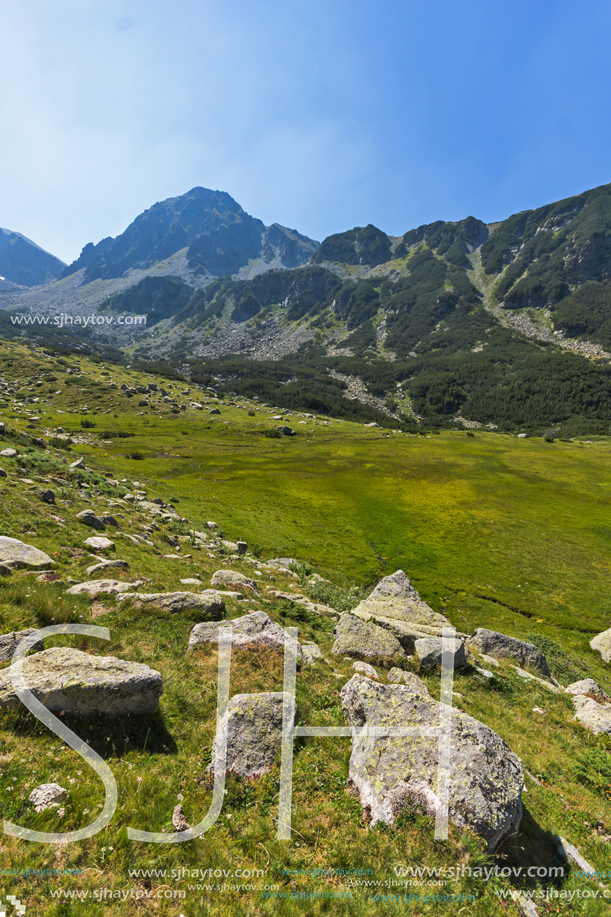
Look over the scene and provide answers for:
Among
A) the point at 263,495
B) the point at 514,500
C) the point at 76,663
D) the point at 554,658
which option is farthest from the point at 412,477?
the point at 76,663

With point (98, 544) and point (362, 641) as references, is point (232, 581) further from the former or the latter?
point (362, 641)

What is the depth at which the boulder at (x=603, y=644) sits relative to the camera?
24500mm

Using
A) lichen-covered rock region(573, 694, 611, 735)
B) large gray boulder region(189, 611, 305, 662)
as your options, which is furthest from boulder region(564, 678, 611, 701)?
large gray boulder region(189, 611, 305, 662)

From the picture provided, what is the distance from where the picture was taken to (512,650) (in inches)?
787

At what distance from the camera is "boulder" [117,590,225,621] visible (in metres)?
13.5

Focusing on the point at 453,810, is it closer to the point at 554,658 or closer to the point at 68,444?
the point at 554,658

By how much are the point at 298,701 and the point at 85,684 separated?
6.11 meters

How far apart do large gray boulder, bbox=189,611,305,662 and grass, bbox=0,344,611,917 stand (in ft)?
1.69

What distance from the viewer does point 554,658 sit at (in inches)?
914

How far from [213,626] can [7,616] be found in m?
6.41

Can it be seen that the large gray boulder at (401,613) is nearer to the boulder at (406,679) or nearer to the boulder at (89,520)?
the boulder at (406,679)

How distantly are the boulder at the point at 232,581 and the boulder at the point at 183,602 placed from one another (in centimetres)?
466

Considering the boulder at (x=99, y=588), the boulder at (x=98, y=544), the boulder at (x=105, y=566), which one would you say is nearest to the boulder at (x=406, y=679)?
the boulder at (x=99, y=588)

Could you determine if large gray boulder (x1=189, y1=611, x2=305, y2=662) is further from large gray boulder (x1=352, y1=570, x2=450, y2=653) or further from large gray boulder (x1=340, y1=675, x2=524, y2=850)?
large gray boulder (x1=352, y1=570, x2=450, y2=653)
